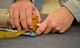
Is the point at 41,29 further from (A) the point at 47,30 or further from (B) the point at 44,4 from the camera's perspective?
(B) the point at 44,4

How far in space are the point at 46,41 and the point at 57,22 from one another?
0.14 metres

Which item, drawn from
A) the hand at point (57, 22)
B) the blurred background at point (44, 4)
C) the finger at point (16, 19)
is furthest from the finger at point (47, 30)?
the blurred background at point (44, 4)

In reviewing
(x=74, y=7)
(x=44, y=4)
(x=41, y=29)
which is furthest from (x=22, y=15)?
(x=44, y=4)

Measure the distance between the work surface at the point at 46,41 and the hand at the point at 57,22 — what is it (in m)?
0.03

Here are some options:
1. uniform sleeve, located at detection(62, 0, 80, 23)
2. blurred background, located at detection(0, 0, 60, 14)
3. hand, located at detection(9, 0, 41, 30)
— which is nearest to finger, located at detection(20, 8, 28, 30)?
hand, located at detection(9, 0, 41, 30)

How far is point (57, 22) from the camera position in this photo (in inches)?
37.4

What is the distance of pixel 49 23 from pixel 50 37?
3.0 inches

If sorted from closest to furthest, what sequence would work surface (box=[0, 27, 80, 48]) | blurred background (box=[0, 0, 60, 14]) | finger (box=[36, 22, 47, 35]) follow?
work surface (box=[0, 27, 80, 48]), finger (box=[36, 22, 47, 35]), blurred background (box=[0, 0, 60, 14])

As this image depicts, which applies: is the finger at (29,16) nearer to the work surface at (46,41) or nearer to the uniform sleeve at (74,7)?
the work surface at (46,41)

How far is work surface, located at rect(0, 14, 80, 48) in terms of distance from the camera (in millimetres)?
801

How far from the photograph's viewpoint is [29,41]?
0.84 m

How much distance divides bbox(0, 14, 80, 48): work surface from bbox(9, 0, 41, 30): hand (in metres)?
0.08

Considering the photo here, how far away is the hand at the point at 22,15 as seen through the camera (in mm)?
941

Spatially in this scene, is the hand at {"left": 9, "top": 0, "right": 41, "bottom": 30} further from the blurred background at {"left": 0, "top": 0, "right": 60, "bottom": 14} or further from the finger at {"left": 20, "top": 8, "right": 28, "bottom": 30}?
the blurred background at {"left": 0, "top": 0, "right": 60, "bottom": 14}
